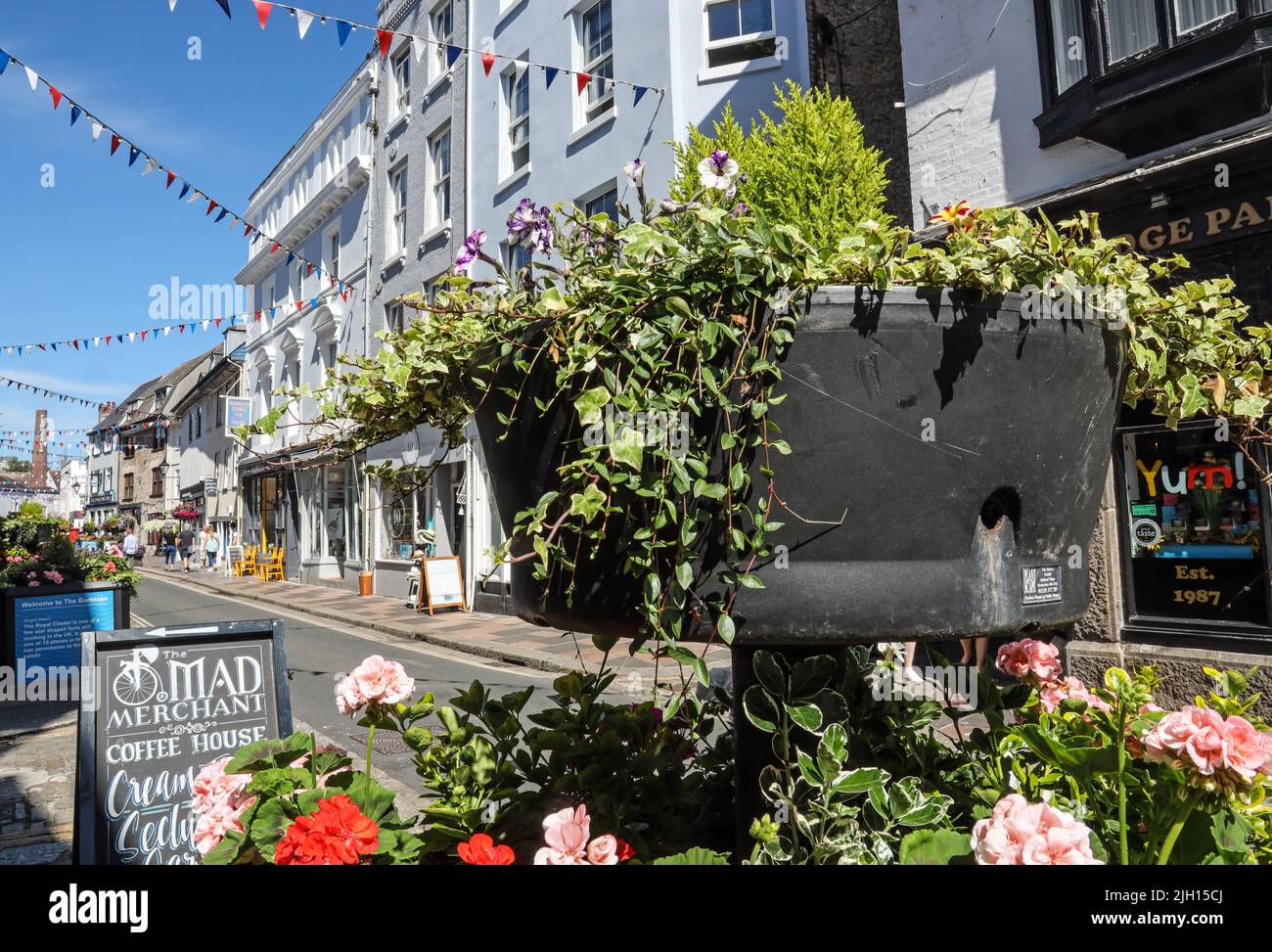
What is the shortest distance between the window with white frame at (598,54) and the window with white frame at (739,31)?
1824mm

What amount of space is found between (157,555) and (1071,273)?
51.1m

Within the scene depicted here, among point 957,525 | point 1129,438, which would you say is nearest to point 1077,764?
point 957,525

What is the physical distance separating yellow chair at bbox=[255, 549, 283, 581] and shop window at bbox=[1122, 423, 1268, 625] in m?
23.5

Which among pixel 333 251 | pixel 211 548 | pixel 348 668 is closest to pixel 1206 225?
pixel 348 668

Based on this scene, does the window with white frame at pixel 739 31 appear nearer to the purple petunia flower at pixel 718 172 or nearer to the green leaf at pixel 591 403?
the purple petunia flower at pixel 718 172

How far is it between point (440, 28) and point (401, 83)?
228 cm

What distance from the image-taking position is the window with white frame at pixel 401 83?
2005cm

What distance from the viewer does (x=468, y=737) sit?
209cm

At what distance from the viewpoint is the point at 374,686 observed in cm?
188

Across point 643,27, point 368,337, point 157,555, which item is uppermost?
point 643,27

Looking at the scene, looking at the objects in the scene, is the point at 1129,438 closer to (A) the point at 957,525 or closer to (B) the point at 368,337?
(A) the point at 957,525

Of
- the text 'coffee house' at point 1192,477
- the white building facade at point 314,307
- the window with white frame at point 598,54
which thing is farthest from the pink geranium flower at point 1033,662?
the white building facade at point 314,307

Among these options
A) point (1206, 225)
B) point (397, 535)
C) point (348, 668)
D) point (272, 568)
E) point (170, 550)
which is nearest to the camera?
point (1206, 225)

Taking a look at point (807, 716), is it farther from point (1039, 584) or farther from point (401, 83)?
point (401, 83)
